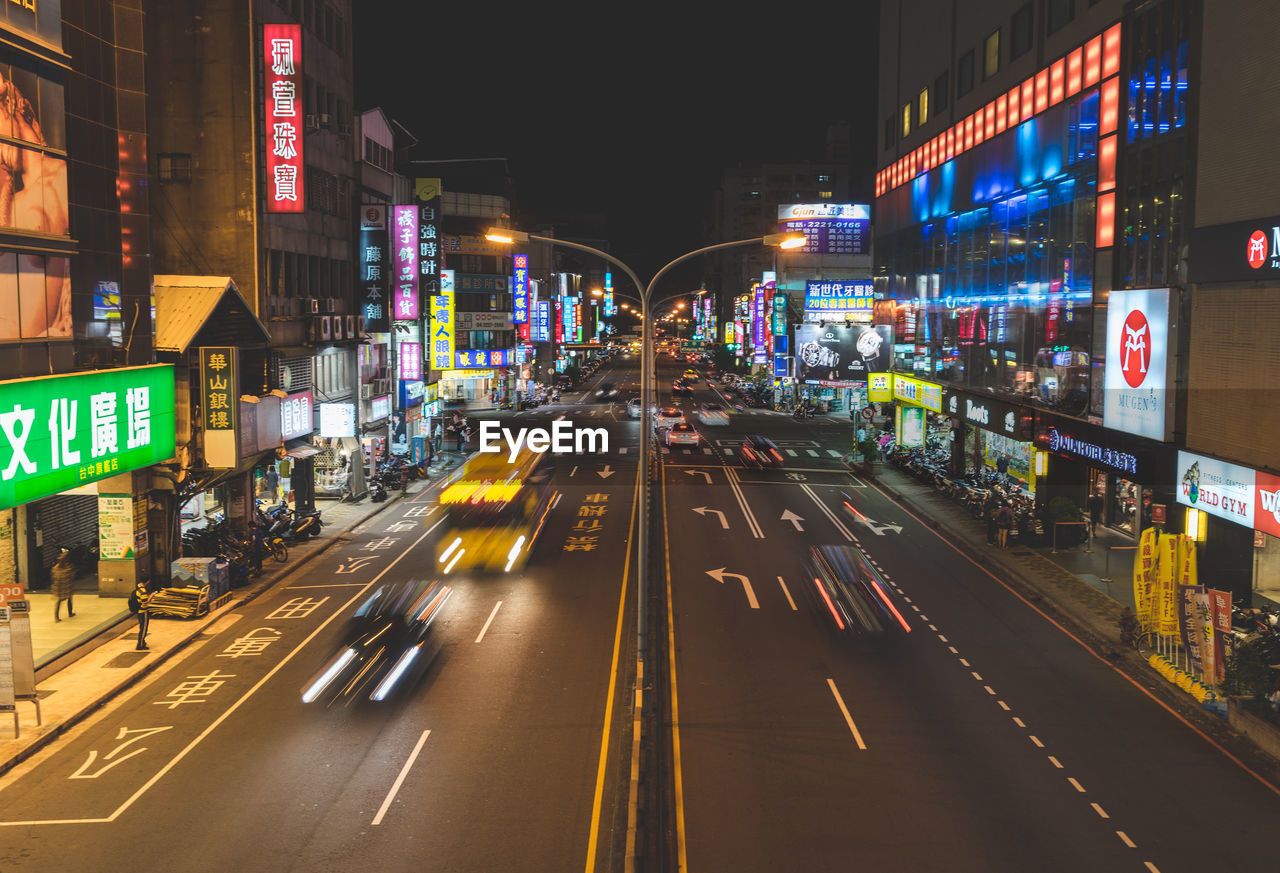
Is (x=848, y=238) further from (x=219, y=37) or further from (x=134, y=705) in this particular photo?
(x=134, y=705)

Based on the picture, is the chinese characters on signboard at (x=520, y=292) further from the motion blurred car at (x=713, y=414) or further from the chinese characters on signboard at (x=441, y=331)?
the chinese characters on signboard at (x=441, y=331)

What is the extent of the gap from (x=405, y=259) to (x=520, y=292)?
4536cm

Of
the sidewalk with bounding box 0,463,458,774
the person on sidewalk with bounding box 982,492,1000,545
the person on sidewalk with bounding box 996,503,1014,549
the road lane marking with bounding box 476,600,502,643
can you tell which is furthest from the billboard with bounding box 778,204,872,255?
the road lane marking with bounding box 476,600,502,643

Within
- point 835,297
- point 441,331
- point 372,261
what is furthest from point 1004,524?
point 835,297

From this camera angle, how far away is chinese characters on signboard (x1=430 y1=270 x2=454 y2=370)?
68.4 meters

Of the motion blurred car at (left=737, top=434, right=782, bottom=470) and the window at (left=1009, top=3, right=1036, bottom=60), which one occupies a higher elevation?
the window at (left=1009, top=3, right=1036, bottom=60)

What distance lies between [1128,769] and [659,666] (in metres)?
8.44

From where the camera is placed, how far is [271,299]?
3594 cm

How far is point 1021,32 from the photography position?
3916 centimetres

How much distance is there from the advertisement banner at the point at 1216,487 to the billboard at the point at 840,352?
53075 mm

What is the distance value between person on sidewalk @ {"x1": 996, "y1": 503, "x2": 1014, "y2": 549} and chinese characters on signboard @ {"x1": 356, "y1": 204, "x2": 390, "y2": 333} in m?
27.7

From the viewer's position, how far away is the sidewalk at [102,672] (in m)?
17.3

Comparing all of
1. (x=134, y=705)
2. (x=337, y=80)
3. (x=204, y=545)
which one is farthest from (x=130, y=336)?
(x=337, y=80)

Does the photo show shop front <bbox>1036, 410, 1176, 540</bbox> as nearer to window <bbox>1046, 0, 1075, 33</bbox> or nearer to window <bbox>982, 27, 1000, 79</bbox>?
window <bbox>1046, 0, 1075, 33</bbox>
